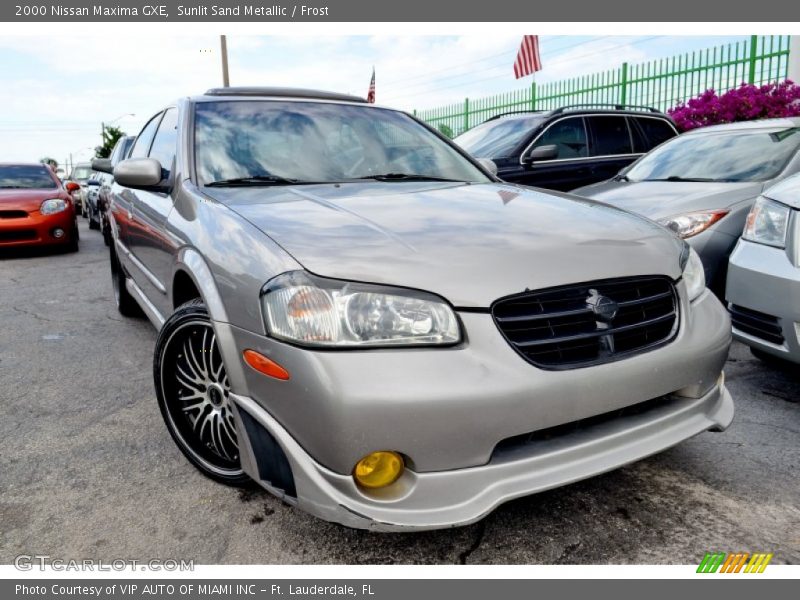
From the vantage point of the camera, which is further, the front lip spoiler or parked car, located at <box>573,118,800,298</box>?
parked car, located at <box>573,118,800,298</box>

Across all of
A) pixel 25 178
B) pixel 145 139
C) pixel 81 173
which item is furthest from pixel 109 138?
pixel 145 139

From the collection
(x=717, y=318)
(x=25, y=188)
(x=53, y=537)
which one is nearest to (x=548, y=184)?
(x=717, y=318)

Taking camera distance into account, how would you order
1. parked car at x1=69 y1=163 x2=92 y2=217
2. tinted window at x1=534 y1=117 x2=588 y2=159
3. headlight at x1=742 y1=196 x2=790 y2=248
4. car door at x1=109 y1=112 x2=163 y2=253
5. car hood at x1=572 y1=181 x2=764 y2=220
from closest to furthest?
headlight at x1=742 y1=196 x2=790 y2=248, car door at x1=109 y1=112 x2=163 y2=253, car hood at x1=572 y1=181 x2=764 y2=220, tinted window at x1=534 y1=117 x2=588 y2=159, parked car at x1=69 y1=163 x2=92 y2=217

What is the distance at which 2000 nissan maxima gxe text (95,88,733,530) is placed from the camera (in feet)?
5.55

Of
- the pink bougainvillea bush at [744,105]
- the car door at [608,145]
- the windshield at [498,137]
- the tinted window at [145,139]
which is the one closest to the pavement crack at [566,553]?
the tinted window at [145,139]

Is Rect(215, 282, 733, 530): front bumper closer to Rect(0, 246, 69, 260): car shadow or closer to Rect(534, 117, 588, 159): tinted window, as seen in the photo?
Rect(534, 117, 588, 159): tinted window

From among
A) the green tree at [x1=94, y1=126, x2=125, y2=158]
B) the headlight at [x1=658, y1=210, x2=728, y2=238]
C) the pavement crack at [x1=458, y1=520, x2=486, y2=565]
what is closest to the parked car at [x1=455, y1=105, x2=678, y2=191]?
the headlight at [x1=658, y1=210, x2=728, y2=238]

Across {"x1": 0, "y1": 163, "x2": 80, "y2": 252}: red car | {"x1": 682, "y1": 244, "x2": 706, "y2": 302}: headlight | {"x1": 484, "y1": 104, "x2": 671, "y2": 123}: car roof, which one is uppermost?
{"x1": 484, "y1": 104, "x2": 671, "y2": 123}: car roof

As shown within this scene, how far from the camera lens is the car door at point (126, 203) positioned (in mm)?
3914

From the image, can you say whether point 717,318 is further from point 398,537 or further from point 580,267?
point 398,537

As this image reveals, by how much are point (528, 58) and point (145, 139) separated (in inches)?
427

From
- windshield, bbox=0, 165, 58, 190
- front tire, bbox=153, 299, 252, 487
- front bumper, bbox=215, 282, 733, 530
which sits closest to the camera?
front bumper, bbox=215, 282, 733, 530

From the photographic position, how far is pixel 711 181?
15.2 ft

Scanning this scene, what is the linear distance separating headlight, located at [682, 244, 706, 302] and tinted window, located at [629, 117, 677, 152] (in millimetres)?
5671
